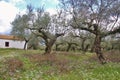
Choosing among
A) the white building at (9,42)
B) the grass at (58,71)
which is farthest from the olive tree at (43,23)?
the white building at (9,42)

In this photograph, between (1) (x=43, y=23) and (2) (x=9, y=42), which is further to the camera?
(2) (x=9, y=42)

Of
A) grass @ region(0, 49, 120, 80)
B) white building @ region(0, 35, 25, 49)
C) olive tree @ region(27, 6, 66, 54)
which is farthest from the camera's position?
white building @ region(0, 35, 25, 49)

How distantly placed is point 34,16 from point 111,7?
111ft

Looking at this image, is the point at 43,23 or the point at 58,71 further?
the point at 43,23

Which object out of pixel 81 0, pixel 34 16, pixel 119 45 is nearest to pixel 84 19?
pixel 81 0

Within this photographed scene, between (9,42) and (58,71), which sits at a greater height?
(9,42)

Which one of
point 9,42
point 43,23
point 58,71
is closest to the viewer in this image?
point 58,71

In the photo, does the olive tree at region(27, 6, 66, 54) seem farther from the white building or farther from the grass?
the white building

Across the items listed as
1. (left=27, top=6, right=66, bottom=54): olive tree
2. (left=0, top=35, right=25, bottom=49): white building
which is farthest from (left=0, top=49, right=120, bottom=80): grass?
(left=0, top=35, right=25, bottom=49): white building

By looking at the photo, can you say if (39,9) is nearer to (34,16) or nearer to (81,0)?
(34,16)

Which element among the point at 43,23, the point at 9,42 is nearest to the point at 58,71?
the point at 43,23

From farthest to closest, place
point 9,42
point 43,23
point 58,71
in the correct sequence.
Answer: point 9,42, point 43,23, point 58,71

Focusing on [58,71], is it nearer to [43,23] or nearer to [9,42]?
[43,23]

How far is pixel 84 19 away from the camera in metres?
29.8
